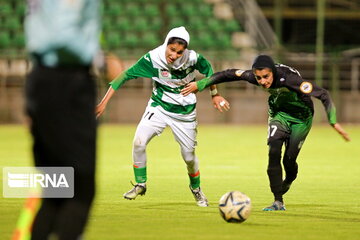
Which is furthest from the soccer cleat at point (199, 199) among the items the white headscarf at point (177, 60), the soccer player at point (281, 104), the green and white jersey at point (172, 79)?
the white headscarf at point (177, 60)

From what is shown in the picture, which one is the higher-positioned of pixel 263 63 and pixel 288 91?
pixel 263 63

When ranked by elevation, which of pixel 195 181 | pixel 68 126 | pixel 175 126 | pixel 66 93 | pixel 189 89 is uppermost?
pixel 66 93

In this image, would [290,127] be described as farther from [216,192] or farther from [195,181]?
[216,192]

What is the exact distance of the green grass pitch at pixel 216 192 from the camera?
882cm

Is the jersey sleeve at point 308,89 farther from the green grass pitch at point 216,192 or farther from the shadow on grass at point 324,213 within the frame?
the green grass pitch at point 216,192

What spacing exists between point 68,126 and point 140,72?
6.17m

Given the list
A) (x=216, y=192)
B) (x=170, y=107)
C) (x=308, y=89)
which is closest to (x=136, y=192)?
(x=170, y=107)

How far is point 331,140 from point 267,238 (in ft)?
52.5

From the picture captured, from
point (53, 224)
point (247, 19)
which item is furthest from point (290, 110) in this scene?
point (247, 19)

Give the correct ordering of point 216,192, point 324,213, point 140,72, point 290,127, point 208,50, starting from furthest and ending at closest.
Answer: point 208,50 → point 216,192 → point 140,72 → point 290,127 → point 324,213

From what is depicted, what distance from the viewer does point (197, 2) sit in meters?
33.7

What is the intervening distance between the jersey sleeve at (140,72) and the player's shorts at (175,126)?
0.46 metres

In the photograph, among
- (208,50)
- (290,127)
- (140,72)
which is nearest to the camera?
(290,127)

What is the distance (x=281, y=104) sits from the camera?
428 inches
